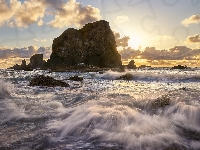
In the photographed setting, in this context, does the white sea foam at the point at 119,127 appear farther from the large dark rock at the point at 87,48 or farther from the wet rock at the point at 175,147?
the large dark rock at the point at 87,48

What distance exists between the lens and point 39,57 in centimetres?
15450

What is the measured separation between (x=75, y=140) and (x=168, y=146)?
6.22 ft

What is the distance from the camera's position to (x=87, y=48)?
13800 centimetres

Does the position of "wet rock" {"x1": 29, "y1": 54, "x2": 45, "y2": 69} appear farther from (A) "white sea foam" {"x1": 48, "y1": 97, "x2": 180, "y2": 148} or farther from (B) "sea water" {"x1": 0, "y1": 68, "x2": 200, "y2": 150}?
(A) "white sea foam" {"x1": 48, "y1": 97, "x2": 180, "y2": 148}

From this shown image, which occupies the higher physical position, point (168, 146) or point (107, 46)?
point (107, 46)

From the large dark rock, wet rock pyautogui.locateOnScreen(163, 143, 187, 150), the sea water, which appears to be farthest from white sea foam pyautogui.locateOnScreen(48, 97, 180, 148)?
the large dark rock

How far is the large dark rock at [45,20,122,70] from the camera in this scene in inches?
5187

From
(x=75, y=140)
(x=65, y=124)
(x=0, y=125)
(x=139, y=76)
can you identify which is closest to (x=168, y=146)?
(x=75, y=140)

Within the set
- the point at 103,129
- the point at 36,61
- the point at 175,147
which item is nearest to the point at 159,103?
the point at 103,129

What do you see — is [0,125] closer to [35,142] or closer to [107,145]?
[35,142]

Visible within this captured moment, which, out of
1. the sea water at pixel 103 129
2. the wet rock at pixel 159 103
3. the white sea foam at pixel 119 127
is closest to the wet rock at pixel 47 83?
the sea water at pixel 103 129

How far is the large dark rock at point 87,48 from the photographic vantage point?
132 meters

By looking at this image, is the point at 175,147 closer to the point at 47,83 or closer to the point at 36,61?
the point at 47,83

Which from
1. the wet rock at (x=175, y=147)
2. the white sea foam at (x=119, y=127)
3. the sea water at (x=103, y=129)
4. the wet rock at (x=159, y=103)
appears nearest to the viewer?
the wet rock at (x=175, y=147)
